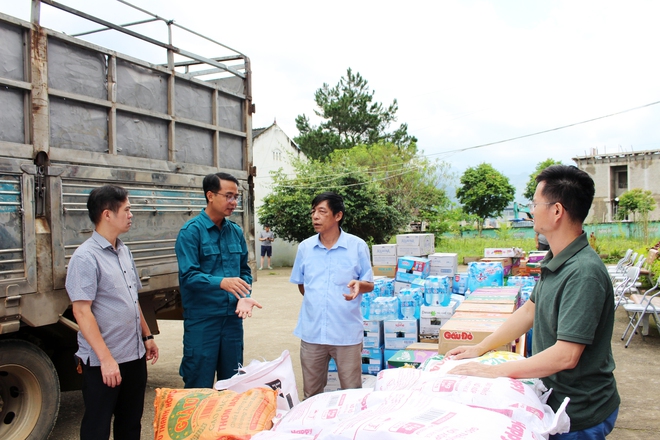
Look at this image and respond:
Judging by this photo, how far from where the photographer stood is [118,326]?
2.68 m

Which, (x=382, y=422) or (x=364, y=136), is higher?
(x=364, y=136)

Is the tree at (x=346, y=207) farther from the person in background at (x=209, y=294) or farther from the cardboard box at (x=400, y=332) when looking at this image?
the person in background at (x=209, y=294)

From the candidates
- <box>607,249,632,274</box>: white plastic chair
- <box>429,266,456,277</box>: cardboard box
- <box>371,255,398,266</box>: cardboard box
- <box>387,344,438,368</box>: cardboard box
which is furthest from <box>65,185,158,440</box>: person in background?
<box>607,249,632,274</box>: white plastic chair

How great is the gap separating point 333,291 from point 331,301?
0.23 feet

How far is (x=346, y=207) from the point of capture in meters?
18.3

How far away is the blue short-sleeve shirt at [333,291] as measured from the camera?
10.7 ft

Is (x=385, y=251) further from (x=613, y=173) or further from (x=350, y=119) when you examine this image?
(x=613, y=173)

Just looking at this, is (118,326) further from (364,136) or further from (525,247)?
(364,136)

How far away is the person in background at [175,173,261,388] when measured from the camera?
3129 millimetres

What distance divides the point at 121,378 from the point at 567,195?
242cm

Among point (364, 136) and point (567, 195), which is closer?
point (567, 195)

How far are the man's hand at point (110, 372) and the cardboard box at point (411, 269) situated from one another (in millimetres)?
4584

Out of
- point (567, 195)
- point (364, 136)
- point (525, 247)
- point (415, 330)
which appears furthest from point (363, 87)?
point (567, 195)

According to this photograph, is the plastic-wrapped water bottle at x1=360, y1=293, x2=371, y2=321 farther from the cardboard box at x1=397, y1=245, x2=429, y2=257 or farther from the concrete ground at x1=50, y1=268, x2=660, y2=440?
the cardboard box at x1=397, y1=245, x2=429, y2=257
